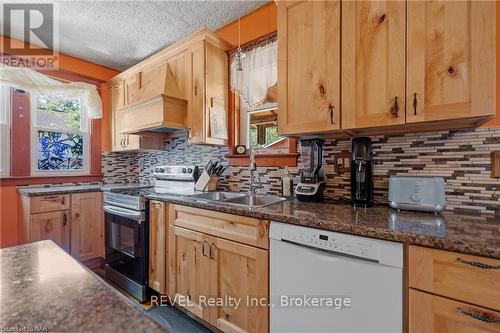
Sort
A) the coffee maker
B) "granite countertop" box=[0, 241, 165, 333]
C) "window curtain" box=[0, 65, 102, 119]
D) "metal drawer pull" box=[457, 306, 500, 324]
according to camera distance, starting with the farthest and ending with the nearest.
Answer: "window curtain" box=[0, 65, 102, 119] → the coffee maker → "metal drawer pull" box=[457, 306, 500, 324] → "granite countertop" box=[0, 241, 165, 333]

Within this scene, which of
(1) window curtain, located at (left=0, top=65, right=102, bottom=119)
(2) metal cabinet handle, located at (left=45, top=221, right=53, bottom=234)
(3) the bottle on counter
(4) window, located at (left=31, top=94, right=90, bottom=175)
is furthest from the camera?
(4) window, located at (left=31, top=94, right=90, bottom=175)

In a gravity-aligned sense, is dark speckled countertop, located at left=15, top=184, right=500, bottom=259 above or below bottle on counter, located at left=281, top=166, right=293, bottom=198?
below

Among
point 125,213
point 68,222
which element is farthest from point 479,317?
point 68,222

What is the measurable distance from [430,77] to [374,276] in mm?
954

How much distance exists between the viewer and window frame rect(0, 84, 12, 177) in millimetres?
2637

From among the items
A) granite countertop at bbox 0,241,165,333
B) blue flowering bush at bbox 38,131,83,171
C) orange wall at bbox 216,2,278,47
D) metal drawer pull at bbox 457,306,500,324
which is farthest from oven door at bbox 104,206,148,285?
metal drawer pull at bbox 457,306,500,324

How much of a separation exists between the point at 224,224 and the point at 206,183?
2.50ft

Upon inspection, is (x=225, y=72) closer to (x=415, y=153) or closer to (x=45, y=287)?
(x=415, y=153)

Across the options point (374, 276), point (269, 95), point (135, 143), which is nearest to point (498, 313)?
point (374, 276)

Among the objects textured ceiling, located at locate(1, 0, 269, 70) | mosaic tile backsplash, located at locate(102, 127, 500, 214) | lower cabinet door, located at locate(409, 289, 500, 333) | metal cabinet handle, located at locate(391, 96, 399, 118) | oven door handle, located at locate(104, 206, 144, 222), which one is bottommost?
lower cabinet door, located at locate(409, 289, 500, 333)

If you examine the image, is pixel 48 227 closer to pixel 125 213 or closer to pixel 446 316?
pixel 125 213

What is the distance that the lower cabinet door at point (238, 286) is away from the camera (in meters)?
1.45

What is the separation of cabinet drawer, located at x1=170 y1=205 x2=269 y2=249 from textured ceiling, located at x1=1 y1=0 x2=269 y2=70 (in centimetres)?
169

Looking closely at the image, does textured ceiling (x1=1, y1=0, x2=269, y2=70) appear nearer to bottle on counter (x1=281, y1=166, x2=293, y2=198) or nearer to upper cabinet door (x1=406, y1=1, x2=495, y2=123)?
upper cabinet door (x1=406, y1=1, x2=495, y2=123)
